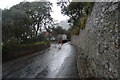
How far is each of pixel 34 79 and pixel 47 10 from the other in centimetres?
2270

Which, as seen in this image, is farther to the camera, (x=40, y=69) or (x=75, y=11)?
(x=75, y=11)

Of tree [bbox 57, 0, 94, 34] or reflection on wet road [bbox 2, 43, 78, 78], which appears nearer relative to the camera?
reflection on wet road [bbox 2, 43, 78, 78]

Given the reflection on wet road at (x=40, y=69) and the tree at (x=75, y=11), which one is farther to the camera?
the tree at (x=75, y=11)

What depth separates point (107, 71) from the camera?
10.2 feet

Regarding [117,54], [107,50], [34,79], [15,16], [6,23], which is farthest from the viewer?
[15,16]

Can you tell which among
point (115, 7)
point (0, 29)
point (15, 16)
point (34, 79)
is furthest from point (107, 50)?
point (15, 16)

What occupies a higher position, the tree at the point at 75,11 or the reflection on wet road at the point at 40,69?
the tree at the point at 75,11

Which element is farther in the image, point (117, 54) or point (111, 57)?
point (111, 57)

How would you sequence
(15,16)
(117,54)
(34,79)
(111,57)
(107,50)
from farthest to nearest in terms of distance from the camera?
(15,16) → (34,79) → (107,50) → (111,57) → (117,54)

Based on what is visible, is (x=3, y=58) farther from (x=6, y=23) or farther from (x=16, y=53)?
(x=6, y=23)

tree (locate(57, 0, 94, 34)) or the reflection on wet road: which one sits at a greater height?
tree (locate(57, 0, 94, 34))

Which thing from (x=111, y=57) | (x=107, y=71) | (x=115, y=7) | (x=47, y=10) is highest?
(x=47, y=10)

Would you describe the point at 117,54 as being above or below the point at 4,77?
above

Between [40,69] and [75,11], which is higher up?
[75,11]
